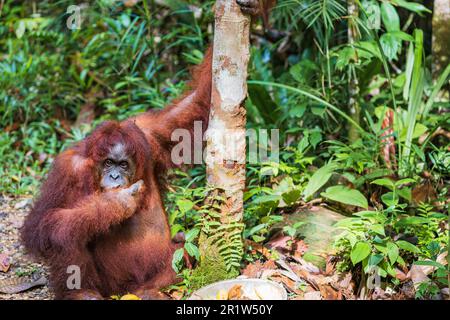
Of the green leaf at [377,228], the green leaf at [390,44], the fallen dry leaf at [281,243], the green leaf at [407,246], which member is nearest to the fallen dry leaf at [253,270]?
the fallen dry leaf at [281,243]

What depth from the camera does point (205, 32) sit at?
5820 millimetres

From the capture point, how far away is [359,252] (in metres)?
3.29

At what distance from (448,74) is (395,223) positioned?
1.32 m

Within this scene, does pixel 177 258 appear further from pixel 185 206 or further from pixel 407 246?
pixel 407 246

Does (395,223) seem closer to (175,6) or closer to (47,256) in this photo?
(47,256)

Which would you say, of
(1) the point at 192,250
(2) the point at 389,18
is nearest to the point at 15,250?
(1) the point at 192,250

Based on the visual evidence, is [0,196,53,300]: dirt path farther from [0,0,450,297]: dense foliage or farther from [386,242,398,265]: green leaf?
[386,242,398,265]: green leaf

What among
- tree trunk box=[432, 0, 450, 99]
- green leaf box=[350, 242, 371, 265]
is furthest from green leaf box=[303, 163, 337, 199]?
tree trunk box=[432, 0, 450, 99]

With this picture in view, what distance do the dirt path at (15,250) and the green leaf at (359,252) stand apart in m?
1.67

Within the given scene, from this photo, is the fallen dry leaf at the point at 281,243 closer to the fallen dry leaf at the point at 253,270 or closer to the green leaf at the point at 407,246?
the fallen dry leaf at the point at 253,270

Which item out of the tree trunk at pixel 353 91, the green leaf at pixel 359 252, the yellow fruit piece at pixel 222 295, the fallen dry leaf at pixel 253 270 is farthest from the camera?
the tree trunk at pixel 353 91

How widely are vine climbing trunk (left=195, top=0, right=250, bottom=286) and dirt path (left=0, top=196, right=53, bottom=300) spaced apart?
3.23ft

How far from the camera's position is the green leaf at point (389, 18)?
4.64 m
